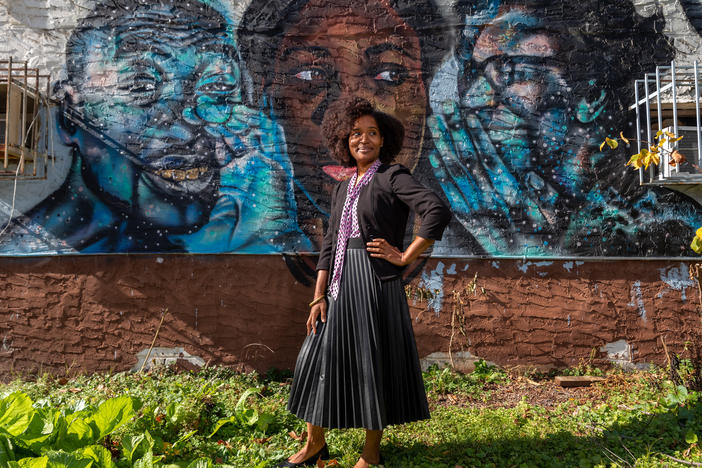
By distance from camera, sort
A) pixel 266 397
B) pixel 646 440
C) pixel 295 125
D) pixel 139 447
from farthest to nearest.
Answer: pixel 295 125 < pixel 266 397 < pixel 646 440 < pixel 139 447

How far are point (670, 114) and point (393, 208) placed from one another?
340 centimetres

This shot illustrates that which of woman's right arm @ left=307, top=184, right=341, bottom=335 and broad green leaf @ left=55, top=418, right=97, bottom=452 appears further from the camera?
woman's right arm @ left=307, top=184, right=341, bottom=335

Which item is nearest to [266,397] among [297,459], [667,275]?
[297,459]

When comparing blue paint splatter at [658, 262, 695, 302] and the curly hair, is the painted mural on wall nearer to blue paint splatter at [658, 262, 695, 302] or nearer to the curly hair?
blue paint splatter at [658, 262, 695, 302]

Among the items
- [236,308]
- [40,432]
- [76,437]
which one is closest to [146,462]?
[76,437]

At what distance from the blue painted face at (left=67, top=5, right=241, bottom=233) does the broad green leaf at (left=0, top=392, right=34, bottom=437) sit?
2.20 metres

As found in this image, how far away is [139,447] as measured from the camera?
8.23ft

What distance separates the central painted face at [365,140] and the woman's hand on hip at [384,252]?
0.49m

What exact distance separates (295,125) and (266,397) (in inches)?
95.7

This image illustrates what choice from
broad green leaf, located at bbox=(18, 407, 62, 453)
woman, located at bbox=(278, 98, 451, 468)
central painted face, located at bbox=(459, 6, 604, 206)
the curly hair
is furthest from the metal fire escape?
central painted face, located at bbox=(459, 6, 604, 206)

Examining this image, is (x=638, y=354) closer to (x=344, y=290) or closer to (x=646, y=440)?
(x=646, y=440)

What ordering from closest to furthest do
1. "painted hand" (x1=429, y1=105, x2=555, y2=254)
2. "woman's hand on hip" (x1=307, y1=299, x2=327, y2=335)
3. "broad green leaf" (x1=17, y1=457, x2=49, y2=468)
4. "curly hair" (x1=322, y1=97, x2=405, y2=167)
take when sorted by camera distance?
"broad green leaf" (x1=17, y1=457, x2=49, y2=468) < "woman's hand on hip" (x1=307, y1=299, x2=327, y2=335) < "curly hair" (x1=322, y1=97, x2=405, y2=167) < "painted hand" (x1=429, y1=105, x2=555, y2=254)

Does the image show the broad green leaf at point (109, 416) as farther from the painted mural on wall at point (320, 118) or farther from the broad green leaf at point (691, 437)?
the broad green leaf at point (691, 437)

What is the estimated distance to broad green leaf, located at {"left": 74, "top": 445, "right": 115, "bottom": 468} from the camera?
2238 mm
